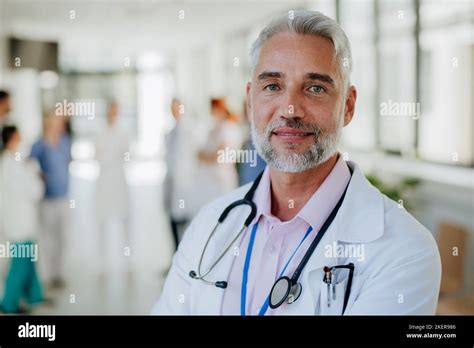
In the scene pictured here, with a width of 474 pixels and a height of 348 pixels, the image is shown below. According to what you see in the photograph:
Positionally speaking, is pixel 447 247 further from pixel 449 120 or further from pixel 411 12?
pixel 411 12

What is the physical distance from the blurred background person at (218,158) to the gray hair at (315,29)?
88.1 inches

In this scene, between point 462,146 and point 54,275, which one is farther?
point 54,275

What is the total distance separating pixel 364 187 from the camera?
3.67 feet

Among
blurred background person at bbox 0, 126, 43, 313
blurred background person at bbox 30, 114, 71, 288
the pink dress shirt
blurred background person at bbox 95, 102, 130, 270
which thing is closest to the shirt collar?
the pink dress shirt

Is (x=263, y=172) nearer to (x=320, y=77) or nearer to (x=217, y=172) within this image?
(x=320, y=77)

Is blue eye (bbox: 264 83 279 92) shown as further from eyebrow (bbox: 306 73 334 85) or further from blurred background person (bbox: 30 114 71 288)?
blurred background person (bbox: 30 114 71 288)

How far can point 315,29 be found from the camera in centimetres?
110

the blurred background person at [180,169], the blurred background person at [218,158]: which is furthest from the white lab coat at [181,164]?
the blurred background person at [218,158]

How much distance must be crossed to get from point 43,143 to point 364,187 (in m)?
2.88

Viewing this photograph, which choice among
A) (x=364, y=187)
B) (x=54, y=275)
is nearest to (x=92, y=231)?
(x=54, y=275)

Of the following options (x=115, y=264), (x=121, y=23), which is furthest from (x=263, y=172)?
(x=121, y=23)

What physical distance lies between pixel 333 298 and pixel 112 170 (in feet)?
9.92

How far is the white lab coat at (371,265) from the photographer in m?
1.03
